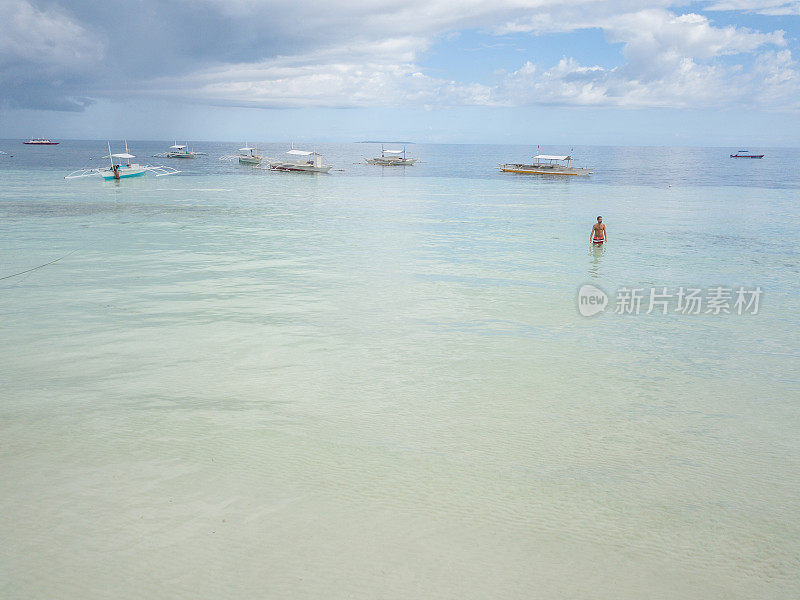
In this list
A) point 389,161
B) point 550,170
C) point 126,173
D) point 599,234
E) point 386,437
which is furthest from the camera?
point 389,161

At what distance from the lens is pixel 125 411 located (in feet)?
31.9

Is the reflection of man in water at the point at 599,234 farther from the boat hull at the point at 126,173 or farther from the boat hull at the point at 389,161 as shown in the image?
the boat hull at the point at 389,161

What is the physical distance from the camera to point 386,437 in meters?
9.08

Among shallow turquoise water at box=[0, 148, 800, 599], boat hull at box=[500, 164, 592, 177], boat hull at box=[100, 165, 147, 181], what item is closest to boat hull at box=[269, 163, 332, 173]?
boat hull at box=[100, 165, 147, 181]

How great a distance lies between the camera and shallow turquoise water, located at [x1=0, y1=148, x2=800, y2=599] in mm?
6105

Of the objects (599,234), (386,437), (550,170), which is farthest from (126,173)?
(386,437)

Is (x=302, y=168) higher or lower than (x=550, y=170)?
lower

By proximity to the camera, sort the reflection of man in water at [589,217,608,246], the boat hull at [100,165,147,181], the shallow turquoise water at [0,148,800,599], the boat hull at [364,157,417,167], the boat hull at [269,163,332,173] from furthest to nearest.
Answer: the boat hull at [364,157,417,167] < the boat hull at [269,163,332,173] < the boat hull at [100,165,147,181] < the reflection of man in water at [589,217,608,246] < the shallow turquoise water at [0,148,800,599]

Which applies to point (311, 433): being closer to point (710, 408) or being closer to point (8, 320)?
point (710, 408)

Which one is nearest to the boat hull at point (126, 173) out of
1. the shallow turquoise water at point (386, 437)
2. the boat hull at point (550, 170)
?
the shallow turquoise water at point (386, 437)

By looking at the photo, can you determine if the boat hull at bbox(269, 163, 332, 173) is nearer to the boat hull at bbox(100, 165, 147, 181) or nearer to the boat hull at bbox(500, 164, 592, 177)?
the boat hull at bbox(100, 165, 147, 181)

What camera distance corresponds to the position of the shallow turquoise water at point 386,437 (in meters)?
6.11

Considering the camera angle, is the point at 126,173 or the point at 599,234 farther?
the point at 126,173

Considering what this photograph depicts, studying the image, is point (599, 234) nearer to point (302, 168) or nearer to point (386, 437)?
point (386, 437)
